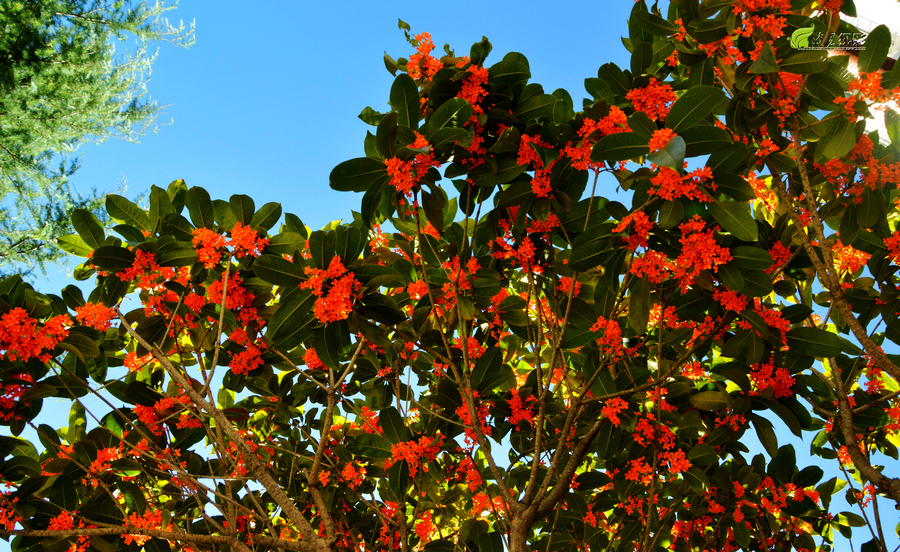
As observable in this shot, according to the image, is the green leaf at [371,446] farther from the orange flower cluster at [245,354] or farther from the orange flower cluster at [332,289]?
the orange flower cluster at [332,289]

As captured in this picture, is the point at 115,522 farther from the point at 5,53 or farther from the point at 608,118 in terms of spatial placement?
the point at 5,53

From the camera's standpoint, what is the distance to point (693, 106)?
2.08 m

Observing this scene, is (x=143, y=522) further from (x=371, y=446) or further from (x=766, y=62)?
(x=766, y=62)

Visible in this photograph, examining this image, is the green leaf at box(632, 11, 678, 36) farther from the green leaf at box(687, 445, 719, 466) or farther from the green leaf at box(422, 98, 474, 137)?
the green leaf at box(687, 445, 719, 466)

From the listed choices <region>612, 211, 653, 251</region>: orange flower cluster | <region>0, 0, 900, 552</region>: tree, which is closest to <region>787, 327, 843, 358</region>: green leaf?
<region>0, 0, 900, 552</region>: tree

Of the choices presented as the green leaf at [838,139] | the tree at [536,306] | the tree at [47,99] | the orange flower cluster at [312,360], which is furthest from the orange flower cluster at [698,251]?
the tree at [47,99]

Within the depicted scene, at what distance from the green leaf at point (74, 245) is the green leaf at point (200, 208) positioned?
0.74m

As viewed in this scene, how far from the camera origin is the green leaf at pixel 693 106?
6.72ft

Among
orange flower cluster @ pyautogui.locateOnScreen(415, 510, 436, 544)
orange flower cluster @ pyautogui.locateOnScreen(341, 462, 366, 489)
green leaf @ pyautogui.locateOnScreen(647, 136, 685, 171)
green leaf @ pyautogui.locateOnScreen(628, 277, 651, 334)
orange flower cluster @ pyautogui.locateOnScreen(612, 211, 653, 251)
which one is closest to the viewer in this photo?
green leaf @ pyautogui.locateOnScreen(647, 136, 685, 171)

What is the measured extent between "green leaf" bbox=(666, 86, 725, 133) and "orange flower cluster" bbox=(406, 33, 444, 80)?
1.17 m

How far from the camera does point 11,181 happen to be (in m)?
8.70

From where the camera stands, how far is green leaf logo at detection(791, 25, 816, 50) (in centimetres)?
233

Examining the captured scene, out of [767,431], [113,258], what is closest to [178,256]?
[113,258]

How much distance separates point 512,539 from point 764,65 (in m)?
2.32
